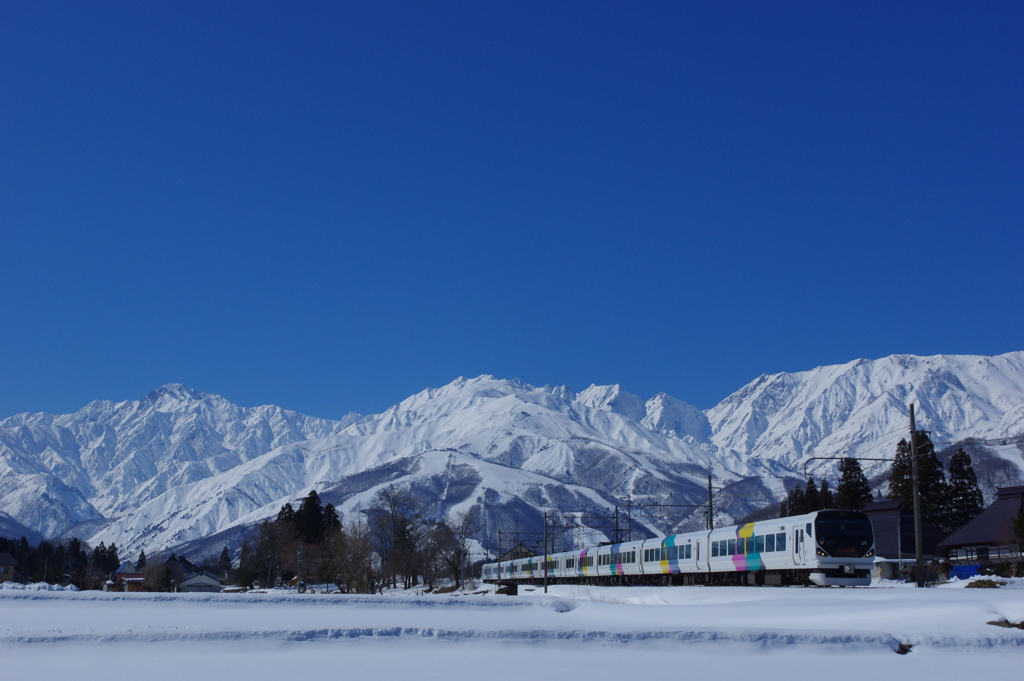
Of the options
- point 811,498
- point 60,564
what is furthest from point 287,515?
point 811,498

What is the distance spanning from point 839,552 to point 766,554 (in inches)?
142

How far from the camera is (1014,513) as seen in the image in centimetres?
5828

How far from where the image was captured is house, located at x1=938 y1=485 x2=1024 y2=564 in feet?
181

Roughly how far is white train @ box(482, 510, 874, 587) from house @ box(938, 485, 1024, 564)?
23.1 metres

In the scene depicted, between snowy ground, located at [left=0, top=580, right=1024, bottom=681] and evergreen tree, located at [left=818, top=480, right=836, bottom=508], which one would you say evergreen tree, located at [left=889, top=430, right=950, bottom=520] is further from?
snowy ground, located at [left=0, top=580, right=1024, bottom=681]

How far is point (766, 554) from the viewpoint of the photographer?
33906 millimetres

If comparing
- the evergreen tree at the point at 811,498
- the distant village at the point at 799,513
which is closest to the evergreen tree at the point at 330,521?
the distant village at the point at 799,513

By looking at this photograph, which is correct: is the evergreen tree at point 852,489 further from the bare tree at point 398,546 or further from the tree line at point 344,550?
the bare tree at point 398,546

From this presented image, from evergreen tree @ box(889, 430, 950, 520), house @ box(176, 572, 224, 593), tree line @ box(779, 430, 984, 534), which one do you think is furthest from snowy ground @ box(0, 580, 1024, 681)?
house @ box(176, 572, 224, 593)

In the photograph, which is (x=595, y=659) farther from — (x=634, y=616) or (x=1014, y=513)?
(x=1014, y=513)

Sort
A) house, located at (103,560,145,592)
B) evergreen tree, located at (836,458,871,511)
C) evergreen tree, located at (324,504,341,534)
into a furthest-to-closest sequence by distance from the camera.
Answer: house, located at (103,560,145,592), evergreen tree, located at (324,504,341,534), evergreen tree, located at (836,458,871,511)

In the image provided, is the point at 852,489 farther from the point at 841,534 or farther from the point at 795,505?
the point at 841,534

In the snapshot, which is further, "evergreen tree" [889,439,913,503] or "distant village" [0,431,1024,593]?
"evergreen tree" [889,439,913,503]

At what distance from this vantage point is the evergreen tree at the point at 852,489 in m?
73.9
